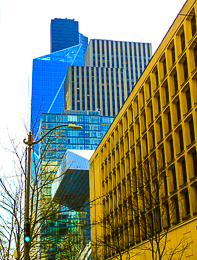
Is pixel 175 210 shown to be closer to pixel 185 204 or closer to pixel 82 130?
pixel 185 204

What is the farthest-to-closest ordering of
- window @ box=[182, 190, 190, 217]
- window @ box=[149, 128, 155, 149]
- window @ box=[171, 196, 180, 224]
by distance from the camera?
window @ box=[149, 128, 155, 149] → window @ box=[171, 196, 180, 224] → window @ box=[182, 190, 190, 217]

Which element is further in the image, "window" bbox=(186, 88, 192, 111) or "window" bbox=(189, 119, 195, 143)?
"window" bbox=(186, 88, 192, 111)

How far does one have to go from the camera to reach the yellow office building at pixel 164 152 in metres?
37.6

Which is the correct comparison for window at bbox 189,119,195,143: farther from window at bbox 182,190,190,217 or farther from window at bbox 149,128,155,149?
window at bbox 149,128,155,149

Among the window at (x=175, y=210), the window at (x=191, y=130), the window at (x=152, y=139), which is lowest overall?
the window at (x=175, y=210)

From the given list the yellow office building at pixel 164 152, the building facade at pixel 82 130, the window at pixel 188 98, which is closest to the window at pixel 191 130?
the yellow office building at pixel 164 152

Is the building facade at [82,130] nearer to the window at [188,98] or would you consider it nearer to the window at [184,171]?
the window at [184,171]

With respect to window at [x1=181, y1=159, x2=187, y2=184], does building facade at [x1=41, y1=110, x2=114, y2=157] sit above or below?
above

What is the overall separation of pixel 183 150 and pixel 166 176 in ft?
13.3

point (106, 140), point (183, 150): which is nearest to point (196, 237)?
point (183, 150)

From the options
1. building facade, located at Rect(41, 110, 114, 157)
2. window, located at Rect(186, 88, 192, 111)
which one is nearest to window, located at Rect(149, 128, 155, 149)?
window, located at Rect(186, 88, 192, 111)

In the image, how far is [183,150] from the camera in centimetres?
3944

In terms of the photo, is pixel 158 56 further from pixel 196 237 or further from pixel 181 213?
pixel 196 237

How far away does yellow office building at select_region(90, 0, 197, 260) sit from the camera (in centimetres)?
3756
